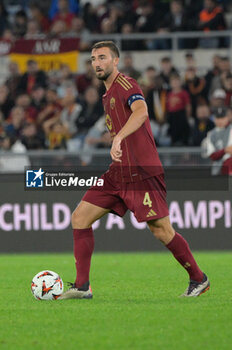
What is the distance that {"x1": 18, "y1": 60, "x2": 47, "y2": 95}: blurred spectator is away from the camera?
57.5 feet

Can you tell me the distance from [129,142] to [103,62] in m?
0.76

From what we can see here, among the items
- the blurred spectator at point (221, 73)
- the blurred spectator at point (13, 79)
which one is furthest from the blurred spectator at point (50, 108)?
the blurred spectator at point (221, 73)

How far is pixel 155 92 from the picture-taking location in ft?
51.7

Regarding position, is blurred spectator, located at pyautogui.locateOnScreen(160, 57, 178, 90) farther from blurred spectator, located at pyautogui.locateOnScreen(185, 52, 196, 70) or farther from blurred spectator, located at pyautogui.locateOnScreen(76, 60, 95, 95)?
blurred spectator, located at pyautogui.locateOnScreen(76, 60, 95, 95)

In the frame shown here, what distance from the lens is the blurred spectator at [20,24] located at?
19.8 meters

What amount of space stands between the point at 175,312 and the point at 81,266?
1.23 m

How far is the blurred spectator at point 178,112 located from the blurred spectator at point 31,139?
2.36 metres

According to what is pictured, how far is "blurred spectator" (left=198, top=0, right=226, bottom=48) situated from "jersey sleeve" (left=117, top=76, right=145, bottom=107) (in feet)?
33.1

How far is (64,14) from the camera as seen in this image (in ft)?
63.3

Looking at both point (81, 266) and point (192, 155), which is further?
point (192, 155)

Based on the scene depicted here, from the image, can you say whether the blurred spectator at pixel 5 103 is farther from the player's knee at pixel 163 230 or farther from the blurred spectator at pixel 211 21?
the player's knee at pixel 163 230

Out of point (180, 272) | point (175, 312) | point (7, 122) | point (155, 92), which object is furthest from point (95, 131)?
point (175, 312)

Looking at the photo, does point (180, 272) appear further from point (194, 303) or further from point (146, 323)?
point (146, 323)

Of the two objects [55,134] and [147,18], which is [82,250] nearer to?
[55,134]
